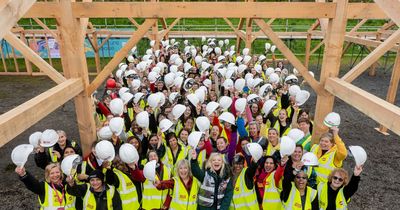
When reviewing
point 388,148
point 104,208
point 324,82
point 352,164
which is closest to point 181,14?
point 324,82

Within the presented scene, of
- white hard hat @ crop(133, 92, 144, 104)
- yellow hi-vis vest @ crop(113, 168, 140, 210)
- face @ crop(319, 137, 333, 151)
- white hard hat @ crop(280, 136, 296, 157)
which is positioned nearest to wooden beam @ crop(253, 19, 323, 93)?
face @ crop(319, 137, 333, 151)

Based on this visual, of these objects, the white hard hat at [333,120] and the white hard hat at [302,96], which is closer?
the white hard hat at [333,120]

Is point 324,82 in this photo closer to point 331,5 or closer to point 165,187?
point 331,5

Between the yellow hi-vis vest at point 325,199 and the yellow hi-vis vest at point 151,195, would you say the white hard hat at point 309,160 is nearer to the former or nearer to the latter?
the yellow hi-vis vest at point 325,199

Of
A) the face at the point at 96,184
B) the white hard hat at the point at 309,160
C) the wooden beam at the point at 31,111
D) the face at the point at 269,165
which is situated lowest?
the face at the point at 96,184

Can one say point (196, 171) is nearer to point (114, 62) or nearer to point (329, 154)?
point (329, 154)

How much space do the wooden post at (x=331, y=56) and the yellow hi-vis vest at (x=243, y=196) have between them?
179 centimetres

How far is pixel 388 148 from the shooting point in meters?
8.07

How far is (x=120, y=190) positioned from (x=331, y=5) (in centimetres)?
381

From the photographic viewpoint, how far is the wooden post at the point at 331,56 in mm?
4328

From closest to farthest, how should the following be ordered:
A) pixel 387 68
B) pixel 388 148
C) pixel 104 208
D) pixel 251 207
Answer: pixel 104 208 < pixel 251 207 < pixel 388 148 < pixel 387 68

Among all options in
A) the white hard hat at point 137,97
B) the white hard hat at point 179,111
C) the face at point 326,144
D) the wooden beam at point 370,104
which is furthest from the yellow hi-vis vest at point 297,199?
the white hard hat at point 137,97

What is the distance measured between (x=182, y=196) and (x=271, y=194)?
44.5 inches

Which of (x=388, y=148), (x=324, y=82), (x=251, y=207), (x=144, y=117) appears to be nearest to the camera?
(x=251, y=207)
